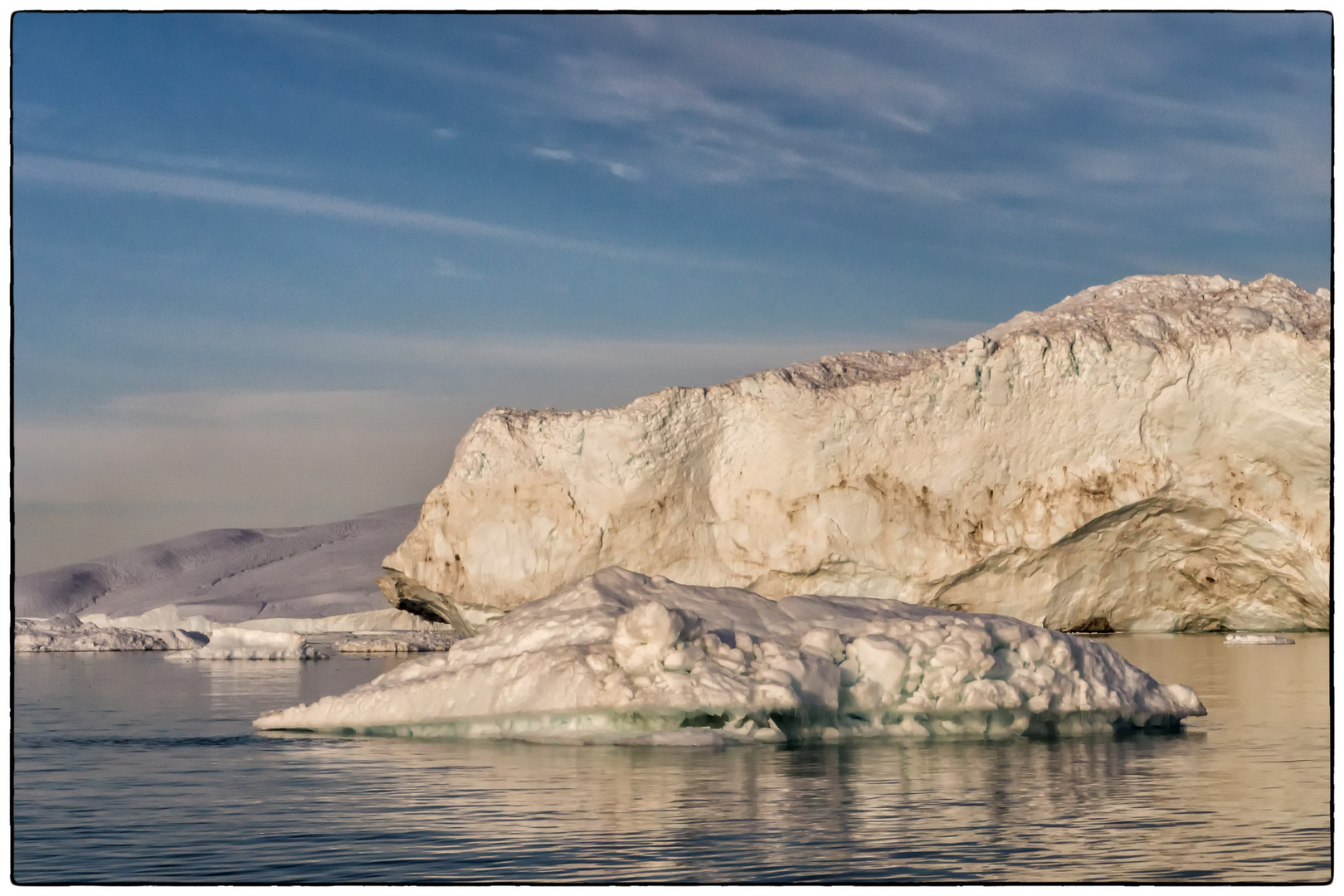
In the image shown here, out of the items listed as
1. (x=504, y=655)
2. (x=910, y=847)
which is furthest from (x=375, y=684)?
(x=910, y=847)

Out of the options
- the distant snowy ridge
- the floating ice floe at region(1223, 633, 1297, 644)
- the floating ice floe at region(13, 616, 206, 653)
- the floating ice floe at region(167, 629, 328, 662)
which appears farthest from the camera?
the distant snowy ridge

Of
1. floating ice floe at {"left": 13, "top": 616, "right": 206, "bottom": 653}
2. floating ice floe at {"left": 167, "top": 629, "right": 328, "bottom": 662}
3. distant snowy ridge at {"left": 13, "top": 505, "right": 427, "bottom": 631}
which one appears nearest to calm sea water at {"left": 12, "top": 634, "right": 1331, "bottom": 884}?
floating ice floe at {"left": 167, "top": 629, "right": 328, "bottom": 662}

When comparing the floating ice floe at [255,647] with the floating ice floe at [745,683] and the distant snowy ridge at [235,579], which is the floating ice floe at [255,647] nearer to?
the distant snowy ridge at [235,579]

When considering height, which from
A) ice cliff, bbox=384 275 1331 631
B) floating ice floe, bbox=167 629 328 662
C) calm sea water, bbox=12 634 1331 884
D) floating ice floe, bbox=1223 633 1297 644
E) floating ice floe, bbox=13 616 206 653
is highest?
ice cliff, bbox=384 275 1331 631

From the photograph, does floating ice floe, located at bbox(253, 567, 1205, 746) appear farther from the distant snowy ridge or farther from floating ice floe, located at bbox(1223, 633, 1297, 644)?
the distant snowy ridge

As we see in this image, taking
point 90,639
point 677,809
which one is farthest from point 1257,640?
point 90,639

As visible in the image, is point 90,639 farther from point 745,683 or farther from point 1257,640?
point 745,683
